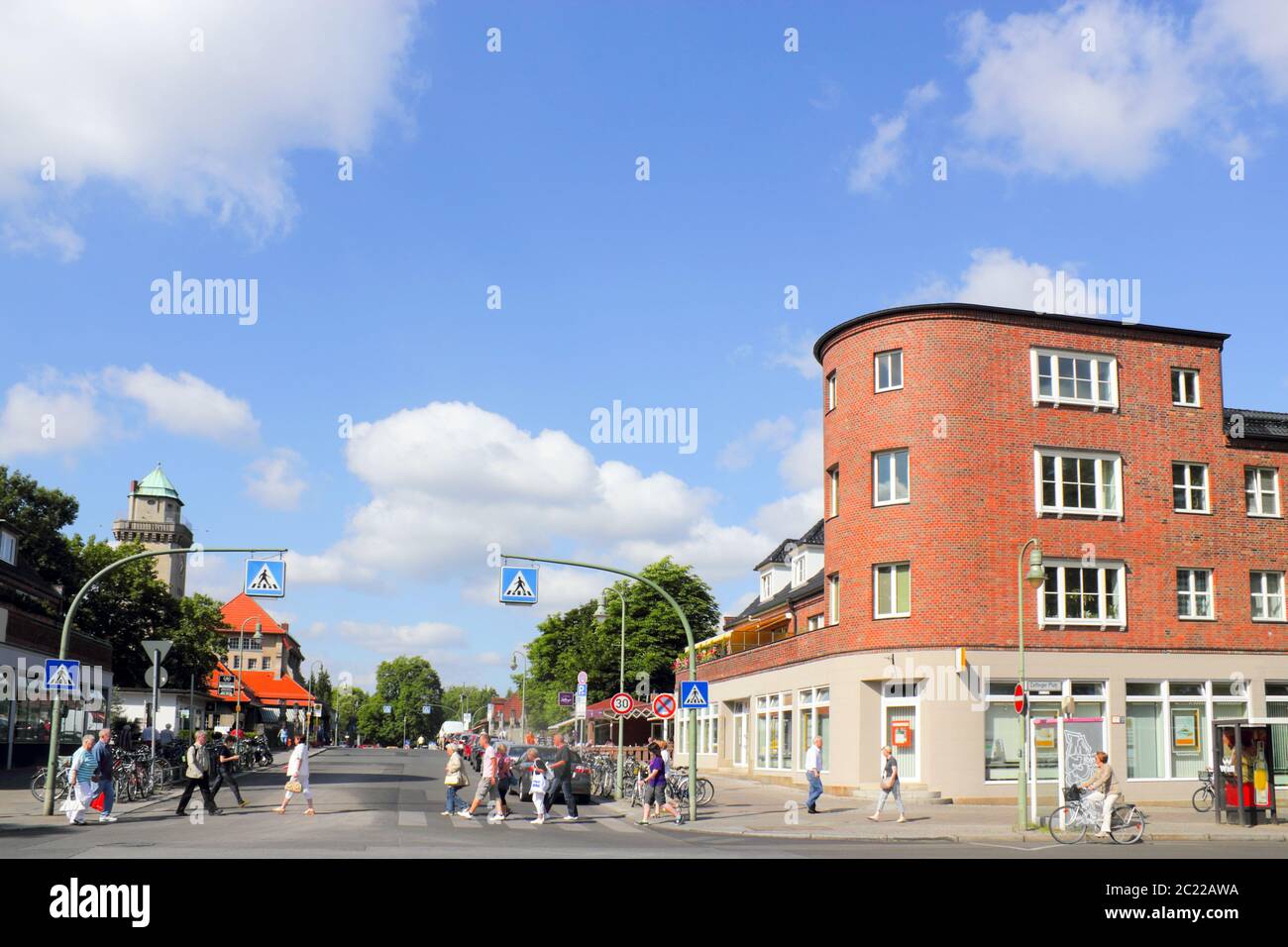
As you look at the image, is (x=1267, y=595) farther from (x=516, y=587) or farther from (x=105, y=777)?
(x=105, y=777)

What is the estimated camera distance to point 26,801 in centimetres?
2781

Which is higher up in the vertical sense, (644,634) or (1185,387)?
(1185,387)

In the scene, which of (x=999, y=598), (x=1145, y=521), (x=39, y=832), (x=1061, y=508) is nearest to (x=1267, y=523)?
(x=1145, y=521)

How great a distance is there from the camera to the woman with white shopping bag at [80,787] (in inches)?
930

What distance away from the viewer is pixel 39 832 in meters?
21.6

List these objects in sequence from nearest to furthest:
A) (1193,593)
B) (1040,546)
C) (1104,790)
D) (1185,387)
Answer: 1. (1104,790)
2. (1040,546)
3. (1193,593)
4. (1185,387)

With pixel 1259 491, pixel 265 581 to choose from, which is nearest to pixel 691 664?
pixel 265 581

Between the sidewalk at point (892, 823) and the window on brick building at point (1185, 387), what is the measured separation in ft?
39.6

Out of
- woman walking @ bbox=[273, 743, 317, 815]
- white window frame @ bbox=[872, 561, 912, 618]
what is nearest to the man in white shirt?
white window frame @ bbox=[872, 561, 912, 618]

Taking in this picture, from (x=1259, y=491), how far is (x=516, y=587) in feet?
76.6

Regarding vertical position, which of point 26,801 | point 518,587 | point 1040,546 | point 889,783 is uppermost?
point 1040,546

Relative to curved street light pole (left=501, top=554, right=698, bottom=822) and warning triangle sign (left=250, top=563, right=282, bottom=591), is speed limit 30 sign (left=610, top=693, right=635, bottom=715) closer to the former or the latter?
curved street light pole (left=501, top=554, right=698, bottom=822)
